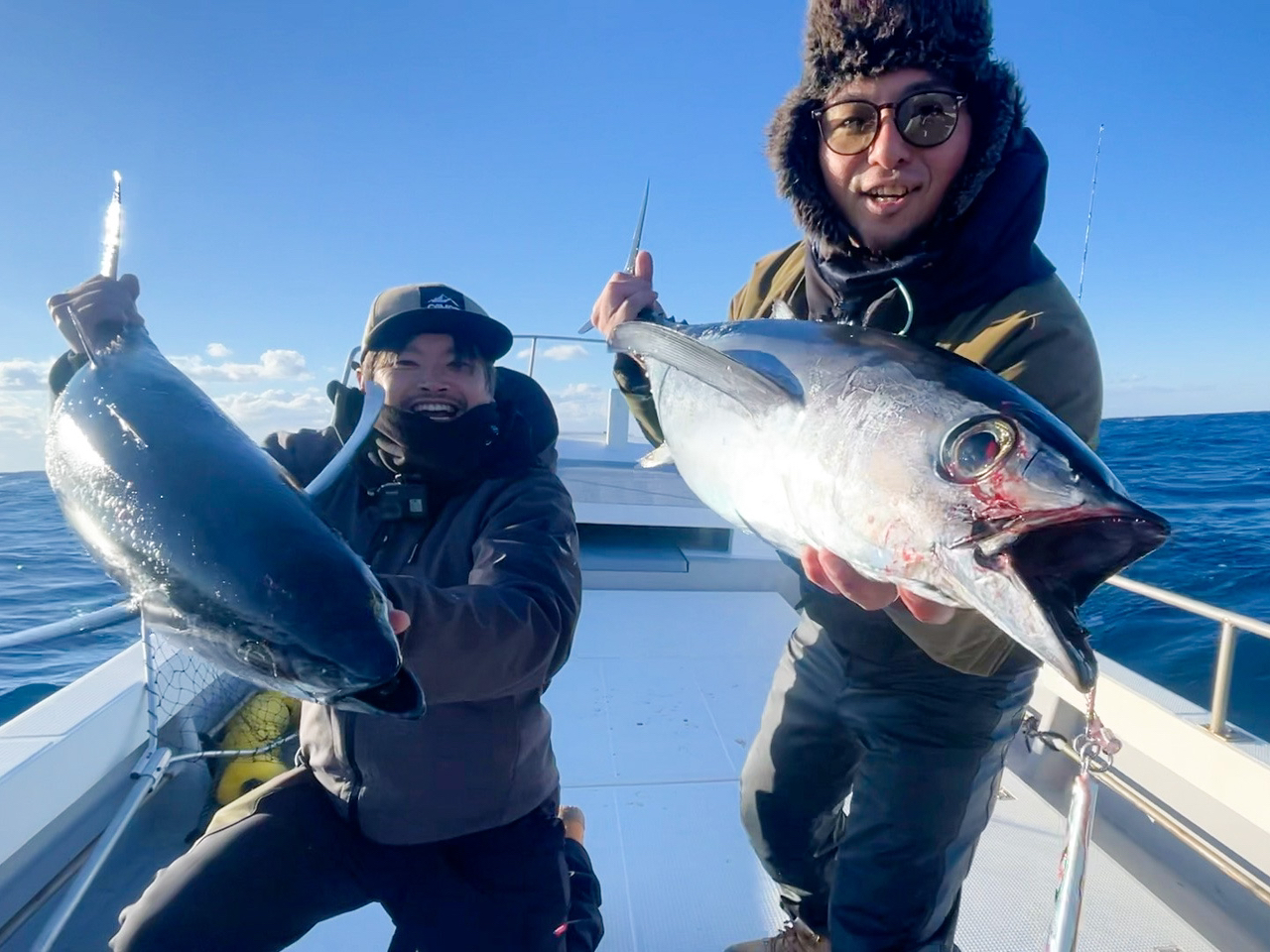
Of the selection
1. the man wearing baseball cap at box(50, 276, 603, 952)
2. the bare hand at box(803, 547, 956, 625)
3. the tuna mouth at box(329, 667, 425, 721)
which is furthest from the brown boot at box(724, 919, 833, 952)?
the tuna mouth at box(329, 667, 425, 721)

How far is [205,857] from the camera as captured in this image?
1979mm

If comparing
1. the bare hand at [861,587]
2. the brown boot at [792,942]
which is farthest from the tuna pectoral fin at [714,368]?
the brown boot at [792,942]

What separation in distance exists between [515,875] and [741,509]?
1276 mm

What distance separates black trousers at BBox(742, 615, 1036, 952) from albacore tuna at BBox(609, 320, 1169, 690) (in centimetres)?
74

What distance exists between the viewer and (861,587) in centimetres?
140

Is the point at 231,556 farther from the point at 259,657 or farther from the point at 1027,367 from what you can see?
the point at 1027,367

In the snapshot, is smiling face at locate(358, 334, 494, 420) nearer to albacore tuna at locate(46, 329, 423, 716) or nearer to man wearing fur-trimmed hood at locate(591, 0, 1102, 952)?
man wearing fur-trimmed hood at locate(591, 0, 1102, 952)

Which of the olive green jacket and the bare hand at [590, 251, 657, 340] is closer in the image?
the olive green jacket

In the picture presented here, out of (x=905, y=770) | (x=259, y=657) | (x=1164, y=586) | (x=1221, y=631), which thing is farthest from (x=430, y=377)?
(x=1164, y=586)

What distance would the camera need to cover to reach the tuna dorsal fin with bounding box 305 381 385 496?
4.33ft

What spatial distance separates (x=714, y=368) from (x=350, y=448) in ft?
2.57

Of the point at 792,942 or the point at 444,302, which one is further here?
the point at 792,942

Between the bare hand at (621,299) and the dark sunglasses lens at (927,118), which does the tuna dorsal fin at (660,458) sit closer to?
the bare hand at (621,299)

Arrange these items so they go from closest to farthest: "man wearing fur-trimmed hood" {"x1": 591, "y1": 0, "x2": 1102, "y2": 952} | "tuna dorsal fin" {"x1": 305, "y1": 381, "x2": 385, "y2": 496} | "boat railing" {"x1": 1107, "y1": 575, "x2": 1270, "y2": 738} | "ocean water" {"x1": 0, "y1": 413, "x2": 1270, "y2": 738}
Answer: "tuna dorsal fin" {"x1": 305, "y1": 381, "x2": 385, "y2": 496} → "man wearing fur-trimmed hood" {"x1": 591, "y1": 0, "x2": 1102, "y2": 952} → "boat railing" {"x1": 1107, "y1": 575, "x2": 1270, "y2": 738} → "ocean water" {"x1": 0, "y1": 413, "x2": 1270, "y2": 738}
